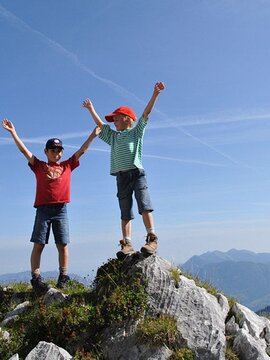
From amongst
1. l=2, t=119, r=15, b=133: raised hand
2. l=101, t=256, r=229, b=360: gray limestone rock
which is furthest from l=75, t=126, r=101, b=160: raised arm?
l=101, t=256, r=229, b=360: gray limestone rock

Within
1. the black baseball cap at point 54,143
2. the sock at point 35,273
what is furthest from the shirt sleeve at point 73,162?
the sock at point 35,273

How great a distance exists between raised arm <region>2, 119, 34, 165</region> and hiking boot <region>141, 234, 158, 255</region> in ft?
14.0

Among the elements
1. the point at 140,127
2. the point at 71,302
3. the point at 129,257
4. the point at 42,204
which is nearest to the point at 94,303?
the point at 71,302

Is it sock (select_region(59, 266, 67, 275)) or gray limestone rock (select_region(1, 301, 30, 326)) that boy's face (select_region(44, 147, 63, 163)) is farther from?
gray limestone rock (select_region(1, 301, 30, 326))

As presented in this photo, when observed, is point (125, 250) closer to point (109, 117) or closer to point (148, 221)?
point (148, 221)

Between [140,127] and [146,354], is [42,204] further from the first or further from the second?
[146,354]

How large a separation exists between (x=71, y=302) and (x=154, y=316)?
7.52 feet

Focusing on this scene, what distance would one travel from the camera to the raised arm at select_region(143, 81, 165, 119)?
10.9 m

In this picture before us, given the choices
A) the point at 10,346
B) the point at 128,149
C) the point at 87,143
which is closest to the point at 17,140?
the point at 87,143

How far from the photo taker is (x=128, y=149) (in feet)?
36.1

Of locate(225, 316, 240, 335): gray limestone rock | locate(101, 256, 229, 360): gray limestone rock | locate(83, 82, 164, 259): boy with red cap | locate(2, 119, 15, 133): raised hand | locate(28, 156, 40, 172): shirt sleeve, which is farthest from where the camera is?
locate(28, 156, 40, 172): shirt sleeve

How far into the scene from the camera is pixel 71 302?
10.6 meters

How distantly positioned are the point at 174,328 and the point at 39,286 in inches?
171

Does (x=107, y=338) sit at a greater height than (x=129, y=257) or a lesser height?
lesser
